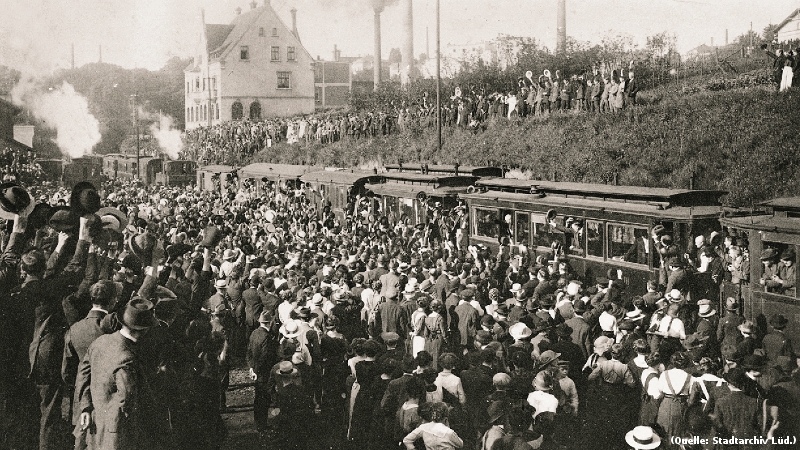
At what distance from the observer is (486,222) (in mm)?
18641

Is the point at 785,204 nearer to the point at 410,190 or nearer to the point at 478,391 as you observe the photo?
the point at 478,391

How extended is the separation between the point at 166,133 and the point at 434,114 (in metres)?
48.3

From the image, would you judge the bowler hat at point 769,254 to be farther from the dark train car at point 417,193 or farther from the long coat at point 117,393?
the dark train car at point 417,193

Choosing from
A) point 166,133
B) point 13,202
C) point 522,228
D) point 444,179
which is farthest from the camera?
point 166,133

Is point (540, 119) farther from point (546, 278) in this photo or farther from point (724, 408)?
point (724, 408)

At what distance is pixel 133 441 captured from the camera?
18.4 feet

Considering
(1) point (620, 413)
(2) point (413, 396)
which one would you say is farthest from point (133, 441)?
(1) point (620, 413)

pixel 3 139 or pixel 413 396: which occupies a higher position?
pixel 3 139

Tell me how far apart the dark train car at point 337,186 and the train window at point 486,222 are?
670 centimetres

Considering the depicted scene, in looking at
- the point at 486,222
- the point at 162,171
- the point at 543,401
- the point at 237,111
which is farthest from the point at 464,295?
the point at 237,111

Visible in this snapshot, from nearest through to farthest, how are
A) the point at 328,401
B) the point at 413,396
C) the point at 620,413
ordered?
the point at 413,396
the point at 620,413
the point at 328,401

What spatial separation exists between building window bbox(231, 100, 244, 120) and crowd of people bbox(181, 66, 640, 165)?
5.93 meters

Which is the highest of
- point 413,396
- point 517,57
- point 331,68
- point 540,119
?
point 331,68

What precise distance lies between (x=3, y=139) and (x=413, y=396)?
142 feet
